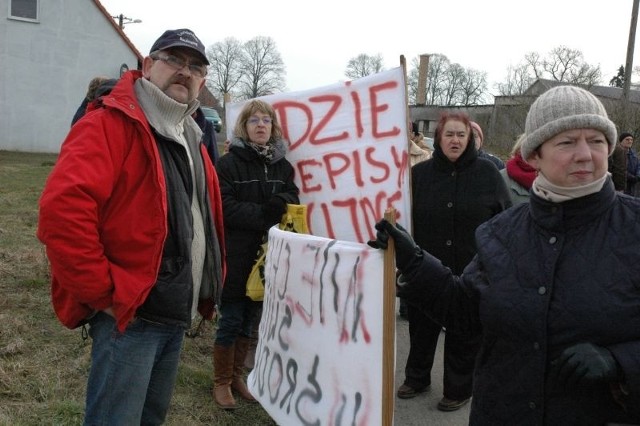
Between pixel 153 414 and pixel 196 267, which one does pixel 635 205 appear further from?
pixel 153 414

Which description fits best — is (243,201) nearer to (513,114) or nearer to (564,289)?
(564,289)

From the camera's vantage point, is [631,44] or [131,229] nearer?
[131,229]

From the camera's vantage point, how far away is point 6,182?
1180 centimetres

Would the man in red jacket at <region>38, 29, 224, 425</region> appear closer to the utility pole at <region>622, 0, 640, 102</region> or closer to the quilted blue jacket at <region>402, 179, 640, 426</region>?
the quilted blue jacket at <region>402, 179, 640, 426</region>

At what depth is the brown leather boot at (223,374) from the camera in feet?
12.1

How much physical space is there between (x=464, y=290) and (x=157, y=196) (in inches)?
44.0

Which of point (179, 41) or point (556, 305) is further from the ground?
point (179, 41)

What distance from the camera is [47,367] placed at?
3.83m

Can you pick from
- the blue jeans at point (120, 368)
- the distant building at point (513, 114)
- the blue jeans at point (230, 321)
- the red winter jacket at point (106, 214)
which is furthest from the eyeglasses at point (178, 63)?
the distant building at point (513, 114)

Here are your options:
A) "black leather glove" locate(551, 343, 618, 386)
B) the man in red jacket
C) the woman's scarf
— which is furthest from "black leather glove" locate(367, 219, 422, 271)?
the man in red jacket

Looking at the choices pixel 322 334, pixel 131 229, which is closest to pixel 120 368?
pixel 131 229

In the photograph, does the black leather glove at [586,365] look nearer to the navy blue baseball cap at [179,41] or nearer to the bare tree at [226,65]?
the navy blue baseball cap at [179,41]

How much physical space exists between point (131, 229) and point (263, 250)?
165 centimetres

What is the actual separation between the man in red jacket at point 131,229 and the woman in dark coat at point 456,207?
6.45 feet
